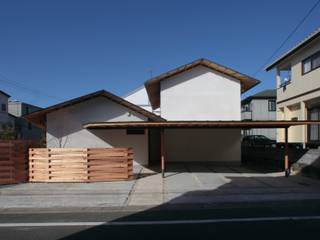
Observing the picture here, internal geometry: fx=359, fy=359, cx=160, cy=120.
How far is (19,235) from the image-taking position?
655 cm

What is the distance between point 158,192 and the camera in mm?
11203

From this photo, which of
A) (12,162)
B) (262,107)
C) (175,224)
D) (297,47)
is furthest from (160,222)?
(262,107)

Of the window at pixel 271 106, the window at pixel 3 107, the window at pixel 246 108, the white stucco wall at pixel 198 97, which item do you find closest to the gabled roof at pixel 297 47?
the white stucco wall at pixel 198 97

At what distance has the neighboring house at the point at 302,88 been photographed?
20.3m

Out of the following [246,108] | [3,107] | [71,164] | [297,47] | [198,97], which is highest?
[297,47]

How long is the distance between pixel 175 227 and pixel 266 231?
5.62 ft

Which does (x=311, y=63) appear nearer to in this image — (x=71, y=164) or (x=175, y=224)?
(x=71, y=164)

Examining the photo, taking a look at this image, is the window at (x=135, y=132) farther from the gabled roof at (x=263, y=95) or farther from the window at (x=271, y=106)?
the window at (x=271, y=106)

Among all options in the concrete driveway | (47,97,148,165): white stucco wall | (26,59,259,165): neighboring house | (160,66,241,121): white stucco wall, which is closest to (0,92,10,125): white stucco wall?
(26,59,259,165): neighboring house

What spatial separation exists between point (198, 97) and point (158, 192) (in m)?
10.1

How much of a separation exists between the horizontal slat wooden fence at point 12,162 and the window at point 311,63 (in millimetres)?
15967

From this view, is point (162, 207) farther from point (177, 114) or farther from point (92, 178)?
point (177, 114)

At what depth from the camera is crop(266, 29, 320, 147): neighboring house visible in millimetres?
20266

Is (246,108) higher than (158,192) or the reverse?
higher
